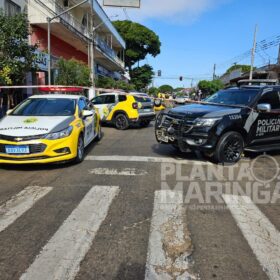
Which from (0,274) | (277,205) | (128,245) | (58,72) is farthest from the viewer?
(58,72)

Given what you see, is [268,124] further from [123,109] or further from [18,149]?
[123,109]

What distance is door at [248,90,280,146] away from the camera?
8.48m

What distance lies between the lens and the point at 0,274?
3.35 m

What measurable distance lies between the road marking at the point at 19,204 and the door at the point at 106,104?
10.2 metres

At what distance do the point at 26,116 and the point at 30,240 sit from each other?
4733mm

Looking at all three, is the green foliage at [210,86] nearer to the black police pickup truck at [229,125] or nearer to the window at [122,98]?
the window at [122,98]

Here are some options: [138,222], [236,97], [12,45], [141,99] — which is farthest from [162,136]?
[141,99]

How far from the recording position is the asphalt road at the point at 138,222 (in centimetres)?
350

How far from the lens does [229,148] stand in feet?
26.2

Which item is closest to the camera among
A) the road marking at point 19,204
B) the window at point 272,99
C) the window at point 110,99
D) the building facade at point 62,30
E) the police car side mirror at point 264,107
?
the road marking at point 19,204

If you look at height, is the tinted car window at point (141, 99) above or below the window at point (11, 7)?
below

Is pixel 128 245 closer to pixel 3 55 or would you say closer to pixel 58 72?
pixel 3 55

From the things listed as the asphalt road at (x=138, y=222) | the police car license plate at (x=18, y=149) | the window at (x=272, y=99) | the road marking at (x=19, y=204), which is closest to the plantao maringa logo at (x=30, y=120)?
the police car license plate at (x=18, y=149)

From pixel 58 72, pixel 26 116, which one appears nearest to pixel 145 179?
pixel 26 116
